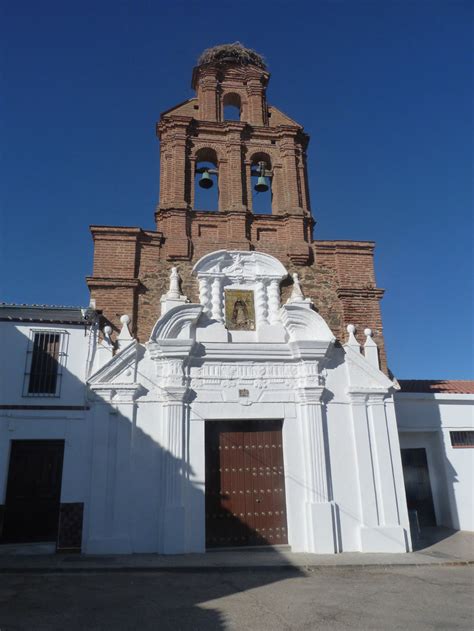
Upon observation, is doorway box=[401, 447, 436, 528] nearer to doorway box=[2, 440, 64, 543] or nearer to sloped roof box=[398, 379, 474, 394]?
sloped roof box=[398, 379, 474, 394]

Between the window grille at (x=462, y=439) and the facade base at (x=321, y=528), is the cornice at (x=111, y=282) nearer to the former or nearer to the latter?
the facade base at (x=321, y=528)

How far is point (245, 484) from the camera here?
966 cm

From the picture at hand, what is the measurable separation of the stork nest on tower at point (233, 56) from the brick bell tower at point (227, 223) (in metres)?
0.04

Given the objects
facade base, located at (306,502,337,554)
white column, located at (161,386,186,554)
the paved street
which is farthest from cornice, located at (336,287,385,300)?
the paved street

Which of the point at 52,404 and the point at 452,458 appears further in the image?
the point at 452,458

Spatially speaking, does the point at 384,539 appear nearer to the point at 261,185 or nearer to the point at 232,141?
the point at 261,185

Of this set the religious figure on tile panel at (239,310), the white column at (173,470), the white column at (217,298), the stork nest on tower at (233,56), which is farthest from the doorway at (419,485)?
the stork nest on tower at (233,56)

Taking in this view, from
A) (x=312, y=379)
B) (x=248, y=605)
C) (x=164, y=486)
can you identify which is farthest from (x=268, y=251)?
(x=248, y=605)

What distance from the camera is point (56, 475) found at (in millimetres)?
9344

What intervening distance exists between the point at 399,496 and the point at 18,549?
7.66 meters

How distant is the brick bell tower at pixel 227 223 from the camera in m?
11.0

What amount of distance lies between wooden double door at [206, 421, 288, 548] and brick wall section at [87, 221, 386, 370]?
2.89m

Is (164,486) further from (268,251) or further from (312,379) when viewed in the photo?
(268,251)

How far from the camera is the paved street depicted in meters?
5.24
